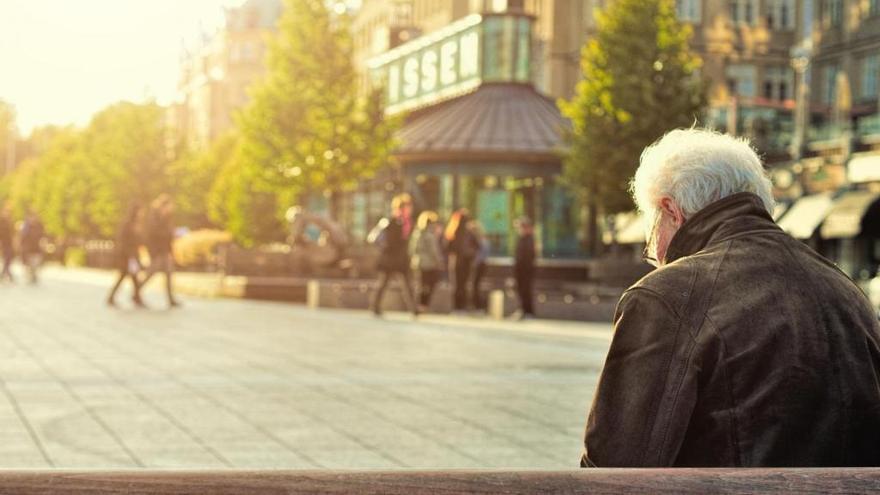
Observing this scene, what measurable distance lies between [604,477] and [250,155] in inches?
1770

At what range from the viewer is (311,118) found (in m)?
46.8

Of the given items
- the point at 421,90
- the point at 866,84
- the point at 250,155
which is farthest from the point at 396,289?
the point at 866,84

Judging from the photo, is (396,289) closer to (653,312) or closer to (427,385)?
(427,385)

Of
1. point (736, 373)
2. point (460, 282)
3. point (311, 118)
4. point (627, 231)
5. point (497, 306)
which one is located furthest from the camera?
point (627, 231)

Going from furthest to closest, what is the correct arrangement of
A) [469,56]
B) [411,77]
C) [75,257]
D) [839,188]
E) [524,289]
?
[75,257], [411,77], [469,56], [839,188], [524,289]

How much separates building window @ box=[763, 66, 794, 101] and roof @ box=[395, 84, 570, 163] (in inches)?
606

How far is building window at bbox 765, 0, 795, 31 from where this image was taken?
68.0 meters

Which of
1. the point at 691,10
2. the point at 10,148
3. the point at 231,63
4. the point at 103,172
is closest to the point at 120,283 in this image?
the point at 691,10

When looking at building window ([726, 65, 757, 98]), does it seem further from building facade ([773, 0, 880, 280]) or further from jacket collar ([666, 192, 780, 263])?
jacket collar ([666, 192, 780, 263])

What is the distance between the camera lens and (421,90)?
61.8 metres

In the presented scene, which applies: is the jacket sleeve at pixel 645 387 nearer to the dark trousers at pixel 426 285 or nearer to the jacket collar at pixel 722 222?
the jacket collar at pixel 722 222

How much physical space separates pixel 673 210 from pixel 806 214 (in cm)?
4670

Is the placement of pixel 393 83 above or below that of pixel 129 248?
above

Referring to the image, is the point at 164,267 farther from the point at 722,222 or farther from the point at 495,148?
the point at 722,222
